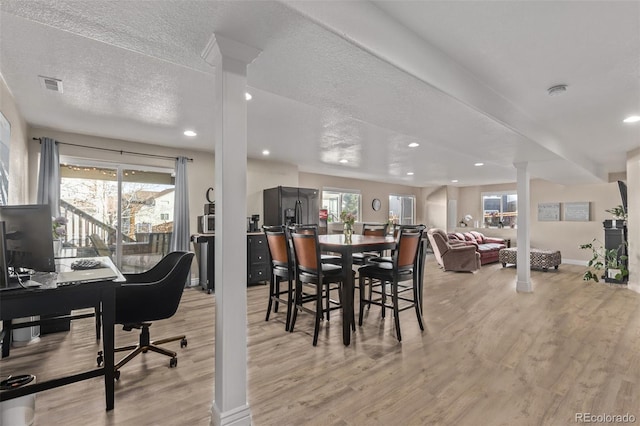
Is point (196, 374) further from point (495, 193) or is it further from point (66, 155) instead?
point (495, 193)

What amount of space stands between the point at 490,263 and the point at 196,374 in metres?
7.86

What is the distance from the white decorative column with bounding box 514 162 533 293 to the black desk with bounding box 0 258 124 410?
5612mm

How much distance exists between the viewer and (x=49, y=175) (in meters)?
3.93

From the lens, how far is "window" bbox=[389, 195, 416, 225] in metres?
10.2

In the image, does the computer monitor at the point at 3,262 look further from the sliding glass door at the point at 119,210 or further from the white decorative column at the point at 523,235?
the white decorative column at the point at 523,235

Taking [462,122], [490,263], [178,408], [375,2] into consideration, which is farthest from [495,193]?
[178,408]

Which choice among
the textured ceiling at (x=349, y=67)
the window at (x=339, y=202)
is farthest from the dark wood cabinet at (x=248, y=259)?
the window at (x=339, y=202)

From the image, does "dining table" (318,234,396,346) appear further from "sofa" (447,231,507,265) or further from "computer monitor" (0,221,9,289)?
"sofa" (447,231,507,265)

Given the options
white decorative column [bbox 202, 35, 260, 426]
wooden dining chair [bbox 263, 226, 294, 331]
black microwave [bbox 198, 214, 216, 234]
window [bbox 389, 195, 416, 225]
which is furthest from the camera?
window [bbox 389, 195, 416, 225]

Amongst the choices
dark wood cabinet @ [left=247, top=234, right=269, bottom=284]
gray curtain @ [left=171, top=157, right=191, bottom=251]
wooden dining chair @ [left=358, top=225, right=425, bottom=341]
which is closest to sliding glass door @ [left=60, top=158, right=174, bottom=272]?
gray curtain @ [left=171, top=157, right=191, bottom=251]

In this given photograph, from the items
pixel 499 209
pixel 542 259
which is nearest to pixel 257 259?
pixel 542 259

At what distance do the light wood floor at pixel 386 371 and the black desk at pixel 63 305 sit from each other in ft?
0.73

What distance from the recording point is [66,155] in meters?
4.24

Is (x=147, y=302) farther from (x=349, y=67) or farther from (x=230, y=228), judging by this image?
(x=349, y=67)
